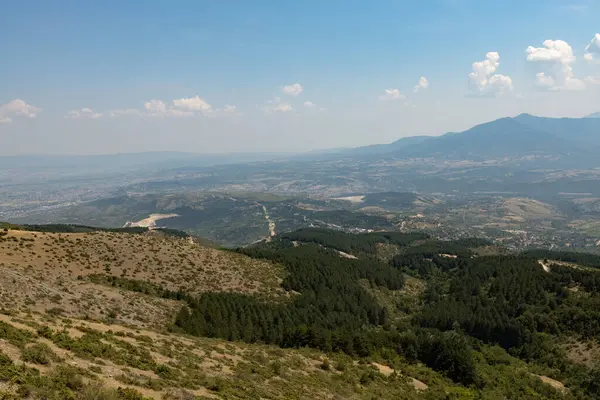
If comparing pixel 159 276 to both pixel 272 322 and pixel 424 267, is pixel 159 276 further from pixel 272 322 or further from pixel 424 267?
A: pixel 424 267

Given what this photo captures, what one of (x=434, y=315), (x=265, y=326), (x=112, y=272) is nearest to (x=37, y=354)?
(x=265, y=326)

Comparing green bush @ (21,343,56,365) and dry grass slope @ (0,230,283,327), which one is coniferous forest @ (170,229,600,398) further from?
green bush @ (21,343,56,365)

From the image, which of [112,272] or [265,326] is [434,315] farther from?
[112,272]

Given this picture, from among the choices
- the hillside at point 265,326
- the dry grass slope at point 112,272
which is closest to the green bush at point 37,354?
the hillside at point 265,326

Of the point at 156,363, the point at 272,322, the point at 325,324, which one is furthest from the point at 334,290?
the point at 156,363

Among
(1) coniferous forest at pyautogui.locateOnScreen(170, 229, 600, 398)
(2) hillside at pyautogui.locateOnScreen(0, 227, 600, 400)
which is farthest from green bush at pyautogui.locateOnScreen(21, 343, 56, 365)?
(1) coniferous forest at pyautogui.locateOnScreen(170, 229, 600, 398)

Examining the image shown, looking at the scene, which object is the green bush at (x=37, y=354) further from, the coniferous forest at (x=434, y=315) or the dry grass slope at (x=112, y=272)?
the coniferous forest at (x=434, y=315)

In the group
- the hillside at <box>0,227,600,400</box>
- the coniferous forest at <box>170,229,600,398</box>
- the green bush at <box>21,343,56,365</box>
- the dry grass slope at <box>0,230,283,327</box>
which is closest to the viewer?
the green bush at <box>21,343,56,365</box>
